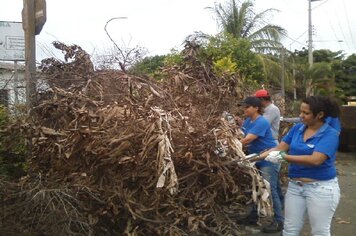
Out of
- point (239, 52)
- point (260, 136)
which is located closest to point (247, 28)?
point (239, 52)

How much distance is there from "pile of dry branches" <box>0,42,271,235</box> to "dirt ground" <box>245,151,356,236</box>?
1.07 metres

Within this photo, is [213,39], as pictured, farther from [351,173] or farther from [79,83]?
[79,83]

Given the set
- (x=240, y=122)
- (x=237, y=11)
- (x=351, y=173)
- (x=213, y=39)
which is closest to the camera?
(x=240, y=122)

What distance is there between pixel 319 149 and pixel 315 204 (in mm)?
447

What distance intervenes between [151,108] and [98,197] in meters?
1.01

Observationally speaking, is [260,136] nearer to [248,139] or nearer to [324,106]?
[248,139]

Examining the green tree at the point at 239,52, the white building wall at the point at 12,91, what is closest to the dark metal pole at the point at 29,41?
the white building wall at the point at 12,91

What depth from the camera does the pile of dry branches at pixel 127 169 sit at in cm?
411

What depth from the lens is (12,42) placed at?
5.42 m

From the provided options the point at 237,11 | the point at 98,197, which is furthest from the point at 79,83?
the point at 237,11

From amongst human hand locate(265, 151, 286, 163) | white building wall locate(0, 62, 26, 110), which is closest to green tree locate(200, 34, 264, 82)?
Result: white building wall locate(0, 62, 26, 110)

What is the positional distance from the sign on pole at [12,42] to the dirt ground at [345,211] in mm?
3505

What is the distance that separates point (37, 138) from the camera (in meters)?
4.47

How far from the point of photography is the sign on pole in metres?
5.33
